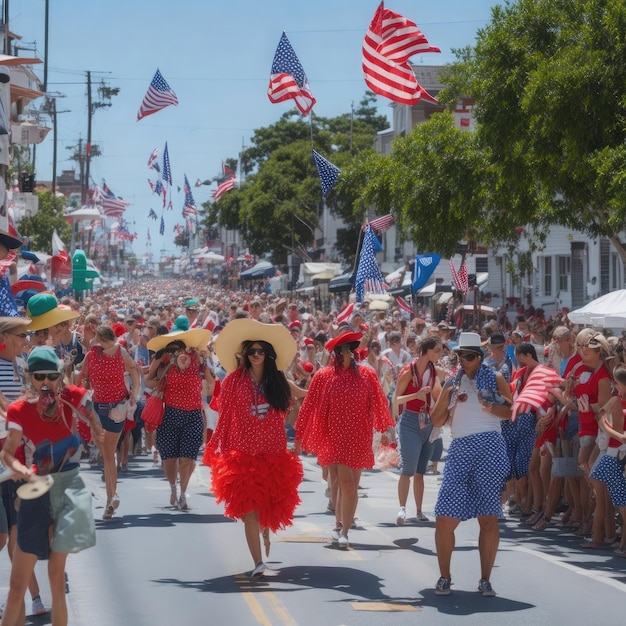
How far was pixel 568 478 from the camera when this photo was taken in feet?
40.1

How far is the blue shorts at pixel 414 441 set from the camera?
12328 mm

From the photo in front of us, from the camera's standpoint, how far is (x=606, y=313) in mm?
18250

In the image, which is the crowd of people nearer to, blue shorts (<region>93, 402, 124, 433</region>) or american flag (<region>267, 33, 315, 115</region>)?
blue shorts (<region>93, 402, 124, 433</region>)

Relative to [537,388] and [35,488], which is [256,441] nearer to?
[537,388]

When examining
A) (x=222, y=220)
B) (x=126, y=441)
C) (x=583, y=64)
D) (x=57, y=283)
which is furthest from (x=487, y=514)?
(x=222, y=220)

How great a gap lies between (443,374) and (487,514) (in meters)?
3.99

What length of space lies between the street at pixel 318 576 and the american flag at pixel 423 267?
64.0 feet

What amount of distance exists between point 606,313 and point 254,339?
9.56 metres

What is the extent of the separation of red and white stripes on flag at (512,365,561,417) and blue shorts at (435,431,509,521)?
7.15 ft

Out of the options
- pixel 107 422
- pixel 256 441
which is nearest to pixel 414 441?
pixel 107 422

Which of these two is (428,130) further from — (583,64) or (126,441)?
(126,441)

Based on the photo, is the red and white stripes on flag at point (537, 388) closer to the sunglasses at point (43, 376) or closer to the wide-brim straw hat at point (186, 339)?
the wide-brim straw hat at point (186, 339)

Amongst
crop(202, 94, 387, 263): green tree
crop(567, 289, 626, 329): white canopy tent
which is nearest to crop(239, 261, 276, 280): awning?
crop(202, 94, 387, 263): green tree

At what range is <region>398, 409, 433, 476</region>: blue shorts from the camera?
1233 centimetres
